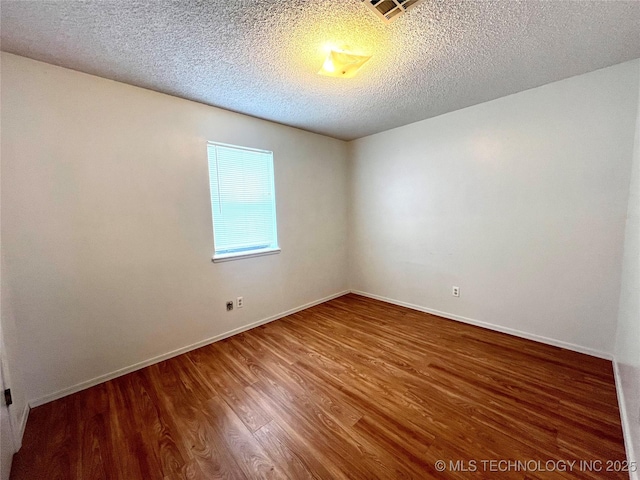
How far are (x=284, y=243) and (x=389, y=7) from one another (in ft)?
7.95

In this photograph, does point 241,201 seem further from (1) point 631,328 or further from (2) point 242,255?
(1) point 631,328

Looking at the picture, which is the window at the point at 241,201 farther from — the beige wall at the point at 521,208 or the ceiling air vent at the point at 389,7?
the ceiling air vent at the point at 389,7

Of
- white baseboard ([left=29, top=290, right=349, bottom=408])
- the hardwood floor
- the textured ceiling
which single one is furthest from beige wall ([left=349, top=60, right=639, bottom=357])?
white baseboard ([left=29, top=290, right=349, bottom=408])

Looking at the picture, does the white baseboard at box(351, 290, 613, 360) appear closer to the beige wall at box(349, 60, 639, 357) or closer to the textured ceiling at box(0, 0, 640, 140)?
the beige wall at box(349, 60, 639, 357)

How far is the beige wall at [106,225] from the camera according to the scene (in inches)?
65.9

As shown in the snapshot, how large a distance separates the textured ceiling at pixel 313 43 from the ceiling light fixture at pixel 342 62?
9 cm

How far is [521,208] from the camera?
7.94 feet

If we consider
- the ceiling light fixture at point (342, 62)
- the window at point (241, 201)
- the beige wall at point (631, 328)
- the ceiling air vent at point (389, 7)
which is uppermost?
the ceiling air vent at point (389, 7)

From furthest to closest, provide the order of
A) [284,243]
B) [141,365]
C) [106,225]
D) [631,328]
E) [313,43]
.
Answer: [284,243] < [141,365] < [106,225] < [313,43] < [631,328]

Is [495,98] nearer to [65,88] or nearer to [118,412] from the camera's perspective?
[65,88]

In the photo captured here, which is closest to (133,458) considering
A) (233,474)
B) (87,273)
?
(233,474)

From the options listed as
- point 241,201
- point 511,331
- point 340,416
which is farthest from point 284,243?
point 511,331

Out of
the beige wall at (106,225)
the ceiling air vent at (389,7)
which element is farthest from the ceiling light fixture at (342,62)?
the beige wall at (106,225)

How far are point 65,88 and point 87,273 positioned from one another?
136 cm
